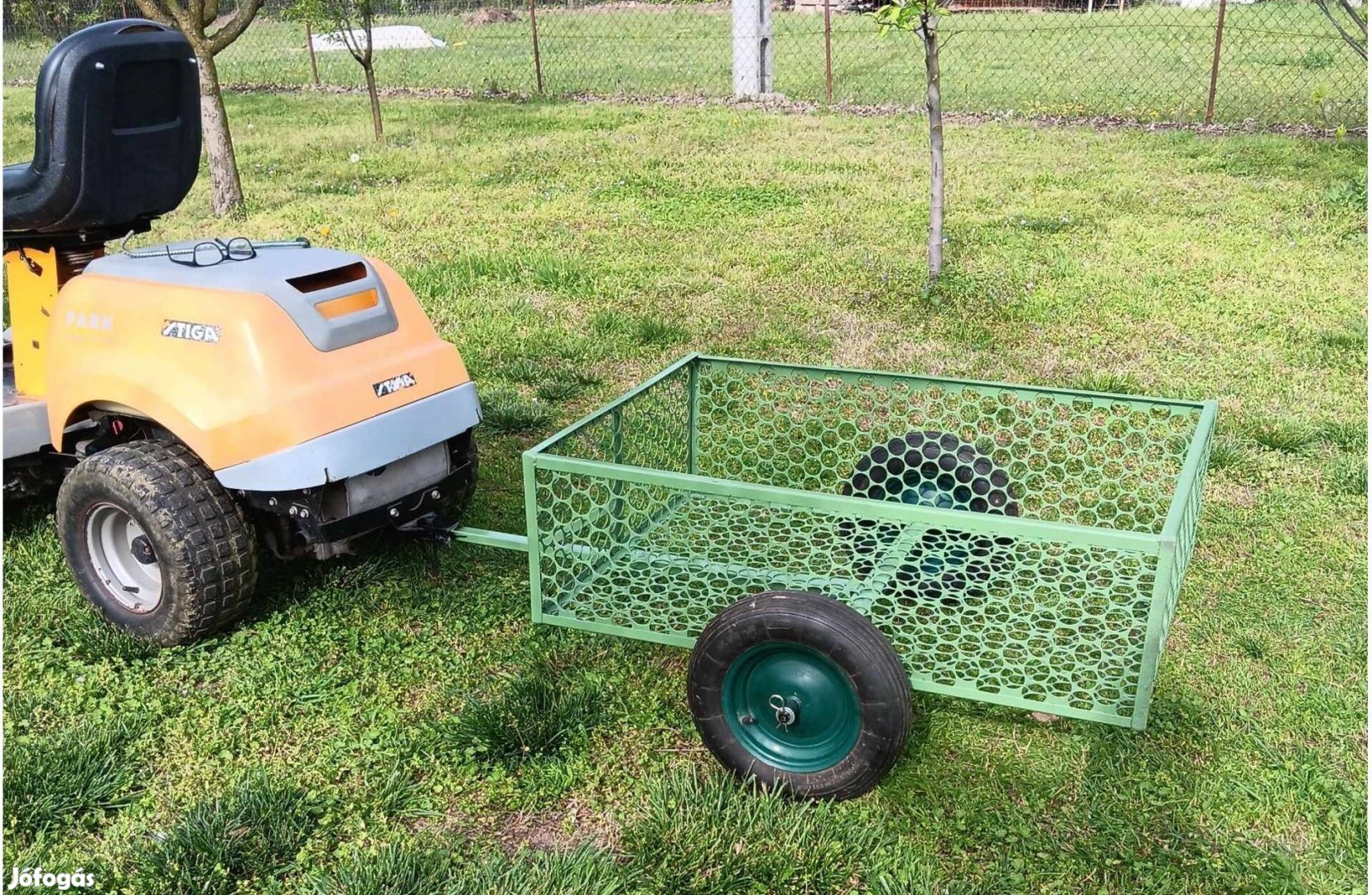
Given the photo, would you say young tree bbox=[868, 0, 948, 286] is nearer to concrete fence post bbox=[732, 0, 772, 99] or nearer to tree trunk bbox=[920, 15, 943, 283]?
tree trunk bbox=[920, 15, 943, 283]

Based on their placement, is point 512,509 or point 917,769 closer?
point 917,769

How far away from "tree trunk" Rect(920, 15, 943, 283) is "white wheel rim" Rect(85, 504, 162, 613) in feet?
12.8

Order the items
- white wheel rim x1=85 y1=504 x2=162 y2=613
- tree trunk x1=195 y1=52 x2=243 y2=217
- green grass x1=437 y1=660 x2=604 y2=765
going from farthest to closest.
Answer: tree trunk x1=195 y1=52 x2=243 y2=217 < white wheel rim x1=85 y1=504 x2=162 y2=613 < green grass x1=437 y1=660 x2=604 y2=765

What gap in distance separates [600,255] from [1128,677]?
5028mm

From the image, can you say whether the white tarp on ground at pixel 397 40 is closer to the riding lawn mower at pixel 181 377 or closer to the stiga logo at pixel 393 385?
the riding lawn mower at pixel 181 377

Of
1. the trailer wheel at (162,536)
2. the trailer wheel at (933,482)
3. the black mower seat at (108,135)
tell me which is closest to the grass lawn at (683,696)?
the trailer wheel at (162,536)

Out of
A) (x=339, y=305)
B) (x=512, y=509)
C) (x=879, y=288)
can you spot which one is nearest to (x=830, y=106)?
(x=879, y=288)

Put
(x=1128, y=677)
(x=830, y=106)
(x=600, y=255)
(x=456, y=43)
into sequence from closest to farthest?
1. (x=1128, y=677)
2. (x=600, y=255)
3. (x=830, y=106)
4. (x=456, y=43)

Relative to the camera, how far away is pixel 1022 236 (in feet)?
23.4

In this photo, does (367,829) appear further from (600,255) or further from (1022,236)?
(1022,236)

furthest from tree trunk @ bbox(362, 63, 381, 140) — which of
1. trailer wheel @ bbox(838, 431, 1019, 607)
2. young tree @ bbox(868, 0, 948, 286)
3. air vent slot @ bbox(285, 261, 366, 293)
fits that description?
trailer wheel @ bbox(838, 431, 1019, 607)

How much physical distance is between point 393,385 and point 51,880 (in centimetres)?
135

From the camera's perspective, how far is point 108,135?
3.15 meters

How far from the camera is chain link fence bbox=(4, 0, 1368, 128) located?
1160 cm
